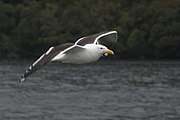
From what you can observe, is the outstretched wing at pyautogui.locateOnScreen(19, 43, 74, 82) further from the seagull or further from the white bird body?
the white bird body

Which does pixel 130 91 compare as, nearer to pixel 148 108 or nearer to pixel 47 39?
pixel 148 108

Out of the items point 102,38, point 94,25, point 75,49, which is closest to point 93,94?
point 102,38

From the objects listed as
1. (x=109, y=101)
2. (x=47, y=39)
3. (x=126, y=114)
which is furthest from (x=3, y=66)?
A: (x=126, y=114)

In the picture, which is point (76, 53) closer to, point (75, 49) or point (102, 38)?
point (75, 49)

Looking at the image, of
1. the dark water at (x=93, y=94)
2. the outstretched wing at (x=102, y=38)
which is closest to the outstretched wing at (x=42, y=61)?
the outstretched wing at (x=102, y=38)

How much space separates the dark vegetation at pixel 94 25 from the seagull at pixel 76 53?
52.3 meters

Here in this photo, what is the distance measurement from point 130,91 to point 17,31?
3383 centimetres

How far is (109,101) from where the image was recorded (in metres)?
39.0

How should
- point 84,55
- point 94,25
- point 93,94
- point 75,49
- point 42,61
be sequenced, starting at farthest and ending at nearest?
point 94,25 < point 93,94 < point 84,55 < point 75,49 < point 42,61

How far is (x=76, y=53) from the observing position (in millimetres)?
17312

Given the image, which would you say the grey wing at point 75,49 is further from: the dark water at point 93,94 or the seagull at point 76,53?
the dark water at point 93,94

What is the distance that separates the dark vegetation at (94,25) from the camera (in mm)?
72812

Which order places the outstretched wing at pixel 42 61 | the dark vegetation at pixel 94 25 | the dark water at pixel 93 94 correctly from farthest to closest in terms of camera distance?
the dark vegetation at pixel 94 25
the dark water at pixel 93 94
the outstretched wing at pixel 42 61

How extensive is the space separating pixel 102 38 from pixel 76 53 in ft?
6.87
